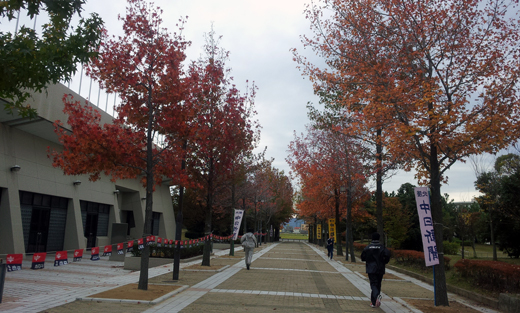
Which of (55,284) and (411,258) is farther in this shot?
(411,258)

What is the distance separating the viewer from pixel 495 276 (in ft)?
35.9

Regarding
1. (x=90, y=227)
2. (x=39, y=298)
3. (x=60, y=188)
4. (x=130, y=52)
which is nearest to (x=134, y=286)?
(x=39, y=298)

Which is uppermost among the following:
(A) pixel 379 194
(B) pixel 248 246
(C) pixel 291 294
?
(A) pixel 379 194

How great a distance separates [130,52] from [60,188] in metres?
14.3

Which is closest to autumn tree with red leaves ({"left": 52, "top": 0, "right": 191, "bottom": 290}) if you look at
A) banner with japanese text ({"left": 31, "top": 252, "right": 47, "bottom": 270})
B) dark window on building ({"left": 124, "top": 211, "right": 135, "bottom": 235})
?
banner with japanese text ({"left": 31, "top": 252, "right": 47, "bottom": 270})

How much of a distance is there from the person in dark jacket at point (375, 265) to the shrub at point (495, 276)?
370 centimetres

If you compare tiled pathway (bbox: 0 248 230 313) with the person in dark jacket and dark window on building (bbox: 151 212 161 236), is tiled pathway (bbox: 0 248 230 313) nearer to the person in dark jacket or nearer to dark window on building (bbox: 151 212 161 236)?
the person in dark jacket

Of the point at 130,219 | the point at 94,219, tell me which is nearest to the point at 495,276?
the point at 94,219

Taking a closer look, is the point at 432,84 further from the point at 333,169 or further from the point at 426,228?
the point at 333,169

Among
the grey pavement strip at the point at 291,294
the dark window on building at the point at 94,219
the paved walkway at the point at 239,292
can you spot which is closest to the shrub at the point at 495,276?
the paved walkway at the point at 239,292

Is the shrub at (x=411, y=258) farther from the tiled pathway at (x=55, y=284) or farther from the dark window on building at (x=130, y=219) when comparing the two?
the dark window on building at (x=130, y=219)

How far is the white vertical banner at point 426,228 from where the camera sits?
964 cm

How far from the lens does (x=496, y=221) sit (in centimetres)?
3050

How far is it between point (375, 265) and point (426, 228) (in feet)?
5.62
